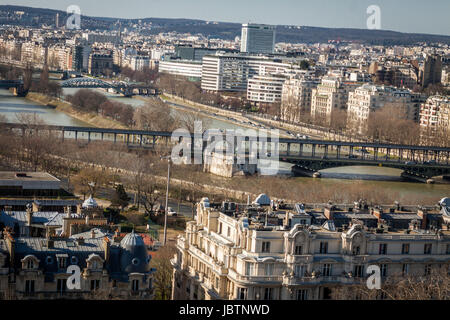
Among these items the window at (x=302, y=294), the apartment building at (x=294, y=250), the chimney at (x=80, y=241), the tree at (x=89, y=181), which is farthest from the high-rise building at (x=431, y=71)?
the chimney at (x=80, y=241)

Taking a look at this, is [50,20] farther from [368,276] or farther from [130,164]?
[368,276]

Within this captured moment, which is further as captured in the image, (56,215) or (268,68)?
(268,68)

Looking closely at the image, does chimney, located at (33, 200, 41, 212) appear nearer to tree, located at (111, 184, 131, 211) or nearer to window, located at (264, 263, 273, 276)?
tree, located at (111, 184, 131, 211)

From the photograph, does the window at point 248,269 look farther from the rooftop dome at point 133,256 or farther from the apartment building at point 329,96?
the apartment building at point 329,96

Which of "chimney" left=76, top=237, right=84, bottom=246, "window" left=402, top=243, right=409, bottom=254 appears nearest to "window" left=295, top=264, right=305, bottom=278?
"window" left=402, top=243, right=409, bottom=254
